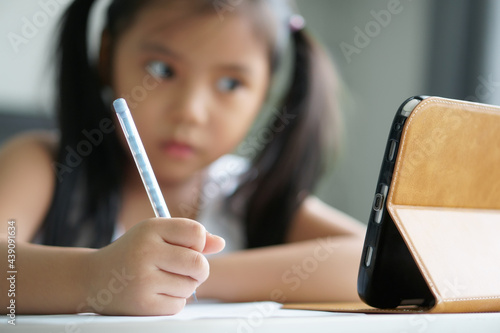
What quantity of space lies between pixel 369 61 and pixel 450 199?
1209 millimetres

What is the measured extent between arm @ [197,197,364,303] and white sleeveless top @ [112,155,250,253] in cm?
23

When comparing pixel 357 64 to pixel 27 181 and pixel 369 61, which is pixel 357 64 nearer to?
pixel 369 61

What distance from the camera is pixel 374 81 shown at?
57.9 inches

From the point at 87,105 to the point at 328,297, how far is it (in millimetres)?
398

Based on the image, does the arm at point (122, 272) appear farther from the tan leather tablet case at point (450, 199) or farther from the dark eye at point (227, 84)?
the dark eye at point (227, 84)

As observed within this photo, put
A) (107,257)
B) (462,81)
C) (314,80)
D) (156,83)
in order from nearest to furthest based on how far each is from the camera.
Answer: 1. (107,257)
2. (156,83)
3. (314,80)
4. (462,81)

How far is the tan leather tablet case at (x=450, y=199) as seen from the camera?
307 mm

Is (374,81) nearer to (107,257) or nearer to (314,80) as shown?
(314,80)

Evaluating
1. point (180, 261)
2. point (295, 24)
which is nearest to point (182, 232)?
point (180, 261)

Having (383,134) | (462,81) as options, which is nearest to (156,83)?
(462,81)

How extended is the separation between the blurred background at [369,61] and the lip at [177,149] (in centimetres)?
52

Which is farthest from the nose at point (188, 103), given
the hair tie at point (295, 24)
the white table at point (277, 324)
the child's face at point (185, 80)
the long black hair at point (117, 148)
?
the white table at point (277, 324)

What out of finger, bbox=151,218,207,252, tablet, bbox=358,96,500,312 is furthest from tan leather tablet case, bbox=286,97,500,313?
finger, bbox=151,218,207,252

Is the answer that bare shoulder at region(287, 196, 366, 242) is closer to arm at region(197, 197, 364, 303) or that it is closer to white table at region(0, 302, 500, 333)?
arm at region(197, 197, 364, 303)
